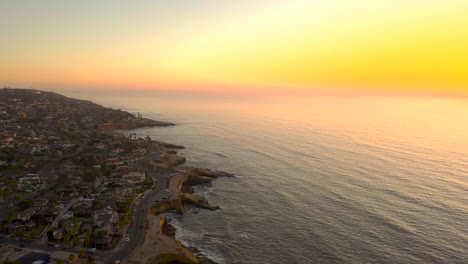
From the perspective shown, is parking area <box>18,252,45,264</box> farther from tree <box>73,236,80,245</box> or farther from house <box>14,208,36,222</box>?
house <box>14,208,36,222</box>

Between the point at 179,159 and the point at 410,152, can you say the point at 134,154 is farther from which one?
the point at 410,152

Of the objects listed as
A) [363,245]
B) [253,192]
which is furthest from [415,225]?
[253,192]

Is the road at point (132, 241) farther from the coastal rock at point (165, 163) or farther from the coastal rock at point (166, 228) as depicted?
the coastal rock at point (165, 163)

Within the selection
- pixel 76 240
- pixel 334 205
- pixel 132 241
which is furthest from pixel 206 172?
pixel 76 240

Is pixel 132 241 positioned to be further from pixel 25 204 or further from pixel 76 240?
pixel 25 204

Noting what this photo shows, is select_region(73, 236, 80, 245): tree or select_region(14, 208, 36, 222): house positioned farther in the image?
select_region(14, 208, 36, 222): house

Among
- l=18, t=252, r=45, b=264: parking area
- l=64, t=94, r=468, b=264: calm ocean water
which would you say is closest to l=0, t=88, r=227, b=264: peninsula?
l=18, t=252, r=45, b=264: parking area
